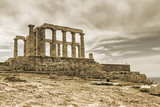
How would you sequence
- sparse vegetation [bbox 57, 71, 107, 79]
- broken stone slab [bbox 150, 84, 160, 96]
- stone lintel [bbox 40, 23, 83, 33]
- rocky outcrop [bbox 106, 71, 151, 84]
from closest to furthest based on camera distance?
broken stone slab [bbox 150, 84, 160, 96] < sparse vegetation [bbox 57, 71, 107, 79] < rocky outcrop [bbox 106, 71, 151, 84] < stone lintel [bbox 40, 23, 83, 33]

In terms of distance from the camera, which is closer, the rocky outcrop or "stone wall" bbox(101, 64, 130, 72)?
the rocky outcrop

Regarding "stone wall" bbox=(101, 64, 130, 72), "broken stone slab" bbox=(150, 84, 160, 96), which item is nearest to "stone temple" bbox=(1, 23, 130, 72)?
"stone wall" bbox=(101, 64, 130, 72)

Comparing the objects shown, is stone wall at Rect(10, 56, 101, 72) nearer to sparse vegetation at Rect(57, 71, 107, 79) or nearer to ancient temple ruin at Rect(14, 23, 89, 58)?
sparse vegetation at Rect(57, 71, 107, 79)

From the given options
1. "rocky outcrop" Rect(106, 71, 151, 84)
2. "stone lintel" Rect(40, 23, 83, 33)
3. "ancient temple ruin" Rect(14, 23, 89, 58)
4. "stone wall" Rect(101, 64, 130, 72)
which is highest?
"stone lintel" Rect(40, 23, 83, 33)

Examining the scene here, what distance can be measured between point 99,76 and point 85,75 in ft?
6.48

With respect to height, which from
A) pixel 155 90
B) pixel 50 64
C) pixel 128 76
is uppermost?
pixel 50 64

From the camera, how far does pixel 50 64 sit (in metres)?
19.4

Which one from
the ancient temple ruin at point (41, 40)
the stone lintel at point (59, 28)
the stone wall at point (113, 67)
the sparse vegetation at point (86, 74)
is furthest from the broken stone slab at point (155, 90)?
the stone lintel at point (59, 28)

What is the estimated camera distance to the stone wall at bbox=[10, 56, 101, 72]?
16.8 meters

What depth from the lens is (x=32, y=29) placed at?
27.1 metres

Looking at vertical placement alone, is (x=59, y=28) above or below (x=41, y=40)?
above

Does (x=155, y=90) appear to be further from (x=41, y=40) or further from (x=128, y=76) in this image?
(x=41, y=40)

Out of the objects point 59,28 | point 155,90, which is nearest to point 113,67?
point 59,28

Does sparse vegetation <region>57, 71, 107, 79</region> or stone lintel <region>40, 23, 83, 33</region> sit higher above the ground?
stone lintel <region>40, 23, 83, 33</region>
